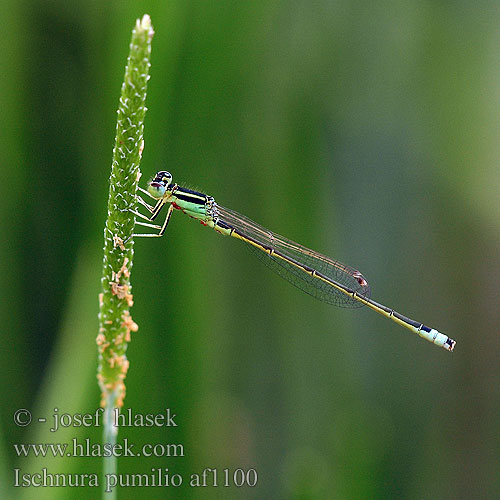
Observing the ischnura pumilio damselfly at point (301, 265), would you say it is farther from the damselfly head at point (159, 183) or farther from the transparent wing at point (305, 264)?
the damselfly head at point (159, 183)

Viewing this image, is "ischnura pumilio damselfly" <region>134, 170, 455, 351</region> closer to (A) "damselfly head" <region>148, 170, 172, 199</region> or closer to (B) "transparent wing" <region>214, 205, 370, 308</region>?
(B) "transparent wing" <region>214, 205, 370, 308</region>

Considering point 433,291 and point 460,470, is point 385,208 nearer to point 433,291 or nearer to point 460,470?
point 433,291

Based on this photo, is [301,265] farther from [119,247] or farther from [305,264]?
[119,247]

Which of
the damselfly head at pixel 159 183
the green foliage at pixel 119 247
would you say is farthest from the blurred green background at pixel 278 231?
the green foliage at pixel 119 247

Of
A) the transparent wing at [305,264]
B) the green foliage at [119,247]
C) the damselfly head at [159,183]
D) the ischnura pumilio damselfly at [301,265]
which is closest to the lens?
the green foliage at [119,247]

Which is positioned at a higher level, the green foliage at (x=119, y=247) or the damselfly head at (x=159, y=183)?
the damselfly head at (x=159, y=183)

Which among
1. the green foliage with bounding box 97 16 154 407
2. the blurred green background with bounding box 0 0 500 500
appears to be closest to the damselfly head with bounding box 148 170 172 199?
the blurred green background with bounding box 0 0 500 500

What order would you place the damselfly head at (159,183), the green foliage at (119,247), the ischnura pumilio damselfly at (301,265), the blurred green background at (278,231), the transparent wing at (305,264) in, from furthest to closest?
the transparent wing at (305,264)
the ischnura pumilio damselfly at (301,265)
the damselfly head at (159,183)
the blurred green background at (278,231)
the green foliage at (119,247)

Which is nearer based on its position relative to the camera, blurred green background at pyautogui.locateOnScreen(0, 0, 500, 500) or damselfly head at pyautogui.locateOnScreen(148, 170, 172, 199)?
blurred green background at pyautogui.locateOnScreen(0, 0, 500, 500)
